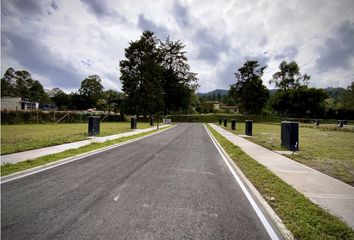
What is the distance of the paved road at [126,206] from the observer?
10.7 feet

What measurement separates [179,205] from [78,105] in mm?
96622

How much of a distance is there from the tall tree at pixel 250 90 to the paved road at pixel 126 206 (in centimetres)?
7284

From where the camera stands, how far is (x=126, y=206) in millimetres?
4168

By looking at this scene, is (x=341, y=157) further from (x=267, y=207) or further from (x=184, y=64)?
(x=184, y=64)

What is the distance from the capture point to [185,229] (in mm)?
3375

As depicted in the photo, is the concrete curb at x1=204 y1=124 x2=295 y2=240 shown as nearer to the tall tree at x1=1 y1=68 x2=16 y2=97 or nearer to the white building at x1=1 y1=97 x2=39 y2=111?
the white building at x1=1 y1=97 x2=39 y2=111

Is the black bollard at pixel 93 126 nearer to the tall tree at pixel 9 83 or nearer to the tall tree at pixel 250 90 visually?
the tall tree at pixel 250 90

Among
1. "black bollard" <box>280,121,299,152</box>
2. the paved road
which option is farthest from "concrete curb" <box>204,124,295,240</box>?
"black bollard" <box>280,121,299,152</box>

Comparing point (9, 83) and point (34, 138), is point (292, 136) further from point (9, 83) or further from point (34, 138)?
point (9, 83)

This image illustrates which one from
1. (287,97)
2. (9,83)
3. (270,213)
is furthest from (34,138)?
(9,83)

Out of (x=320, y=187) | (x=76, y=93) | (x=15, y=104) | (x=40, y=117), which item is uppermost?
(x=76, y=93)

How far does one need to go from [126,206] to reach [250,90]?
76443 mm

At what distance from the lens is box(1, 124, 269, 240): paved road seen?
327cm

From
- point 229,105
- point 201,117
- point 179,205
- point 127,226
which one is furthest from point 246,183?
point 229,105
